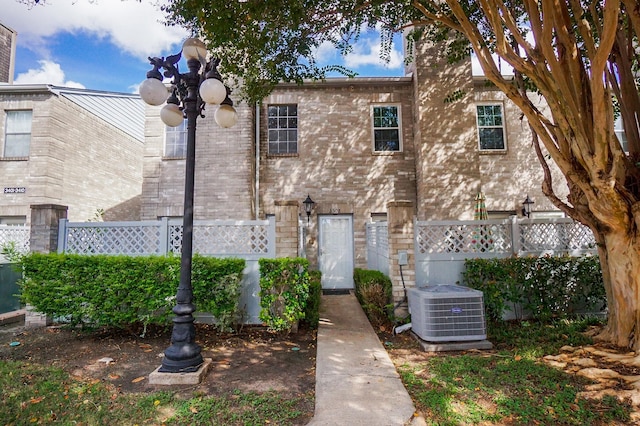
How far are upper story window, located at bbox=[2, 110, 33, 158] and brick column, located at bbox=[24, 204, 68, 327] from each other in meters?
6.42

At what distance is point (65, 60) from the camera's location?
396 inches

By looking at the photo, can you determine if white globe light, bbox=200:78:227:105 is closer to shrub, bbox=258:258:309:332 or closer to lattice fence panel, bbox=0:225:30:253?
shrub, bbox=258:258:309:332

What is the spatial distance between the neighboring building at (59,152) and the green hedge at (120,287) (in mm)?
6551

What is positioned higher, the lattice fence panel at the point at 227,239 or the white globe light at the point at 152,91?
the white globe light at the point at 152,91

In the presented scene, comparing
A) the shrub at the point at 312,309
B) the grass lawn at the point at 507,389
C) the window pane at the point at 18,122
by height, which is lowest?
the grass lawn at the point at 507,389

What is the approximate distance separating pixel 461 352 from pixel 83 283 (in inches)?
223

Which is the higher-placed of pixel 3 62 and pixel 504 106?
pixel 3 62

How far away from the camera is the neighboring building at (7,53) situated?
11.8 m

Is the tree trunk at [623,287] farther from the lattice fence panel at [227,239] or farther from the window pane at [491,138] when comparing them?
the window pane at [491,138]

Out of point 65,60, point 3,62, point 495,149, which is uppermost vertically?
point 3,62

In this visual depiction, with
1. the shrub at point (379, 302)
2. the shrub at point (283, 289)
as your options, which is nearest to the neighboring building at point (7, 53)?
the shrub at point (283, 289)

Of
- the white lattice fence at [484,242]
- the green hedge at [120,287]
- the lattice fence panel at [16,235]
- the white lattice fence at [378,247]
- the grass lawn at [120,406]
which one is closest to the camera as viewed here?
the grass lawn at [120,406]

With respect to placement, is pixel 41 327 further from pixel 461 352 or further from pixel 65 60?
pixel 65 60

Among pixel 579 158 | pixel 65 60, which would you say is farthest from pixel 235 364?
pixel 65 60
